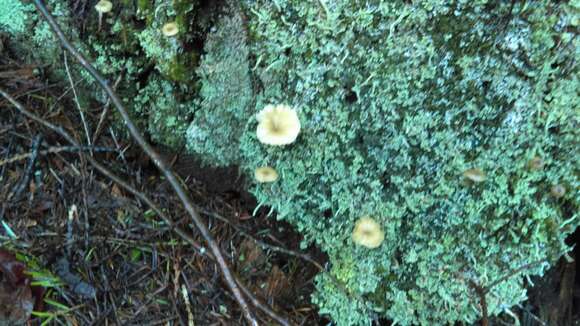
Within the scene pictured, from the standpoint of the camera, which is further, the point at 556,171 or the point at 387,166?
the point at 387,166

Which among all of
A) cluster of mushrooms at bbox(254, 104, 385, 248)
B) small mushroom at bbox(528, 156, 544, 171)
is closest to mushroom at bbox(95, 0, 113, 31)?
Result: cluster of mushrooms at bbox(254, 104, 385, 248)

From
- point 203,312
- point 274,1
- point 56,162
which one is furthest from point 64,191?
point 274,1

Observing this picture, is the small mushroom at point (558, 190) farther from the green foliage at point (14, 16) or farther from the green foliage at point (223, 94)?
the green foliage at point (14, 16)

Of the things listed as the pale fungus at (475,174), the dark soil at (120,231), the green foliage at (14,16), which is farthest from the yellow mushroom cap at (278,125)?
the green foliage at (14,16)

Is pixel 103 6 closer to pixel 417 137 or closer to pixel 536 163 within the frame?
pixel 417 137

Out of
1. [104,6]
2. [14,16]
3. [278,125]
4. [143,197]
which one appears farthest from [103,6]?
[278,125]

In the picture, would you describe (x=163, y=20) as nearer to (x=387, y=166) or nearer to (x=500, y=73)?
(x=387, y=166)

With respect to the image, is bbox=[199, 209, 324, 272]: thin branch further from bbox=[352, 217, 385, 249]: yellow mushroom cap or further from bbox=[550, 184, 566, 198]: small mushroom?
bbox=[550, 184, 566, 198]: small mushroom
